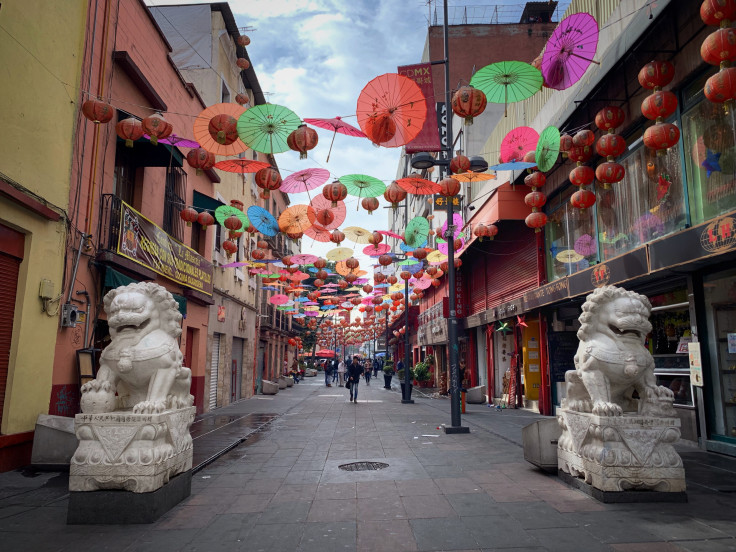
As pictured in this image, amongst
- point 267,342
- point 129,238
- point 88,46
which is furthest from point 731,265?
point 267,342

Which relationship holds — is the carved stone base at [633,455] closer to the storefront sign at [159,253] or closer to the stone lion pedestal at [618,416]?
the stone lion pedestal at [618,416]

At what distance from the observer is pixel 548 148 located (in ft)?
28.2

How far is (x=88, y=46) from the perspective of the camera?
28.7 ft

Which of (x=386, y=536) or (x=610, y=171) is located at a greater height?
(x=610, y=171)

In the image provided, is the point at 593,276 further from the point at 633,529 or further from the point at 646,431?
the point at 633,529

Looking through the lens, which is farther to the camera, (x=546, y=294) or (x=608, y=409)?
(x=546, y=294)

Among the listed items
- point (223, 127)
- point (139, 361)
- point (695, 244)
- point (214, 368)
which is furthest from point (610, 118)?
point (214, 368)

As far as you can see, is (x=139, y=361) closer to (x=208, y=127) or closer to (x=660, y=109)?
(x=208, y=127)

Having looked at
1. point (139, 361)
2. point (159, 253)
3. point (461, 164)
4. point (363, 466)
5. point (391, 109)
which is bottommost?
point (363, 466)

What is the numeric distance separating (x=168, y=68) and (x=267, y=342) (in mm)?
18848

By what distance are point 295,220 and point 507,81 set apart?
6.70 m

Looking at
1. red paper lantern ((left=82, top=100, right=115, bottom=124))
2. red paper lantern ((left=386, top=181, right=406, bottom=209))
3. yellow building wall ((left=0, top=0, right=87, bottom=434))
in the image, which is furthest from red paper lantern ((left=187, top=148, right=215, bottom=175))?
red paper lantern ((left=386, top=181, right=406, bottom=209))

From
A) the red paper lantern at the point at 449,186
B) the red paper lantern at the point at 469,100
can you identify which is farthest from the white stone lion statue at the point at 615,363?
the red paper lantern at the point at 449,186

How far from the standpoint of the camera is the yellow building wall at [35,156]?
6.96m
